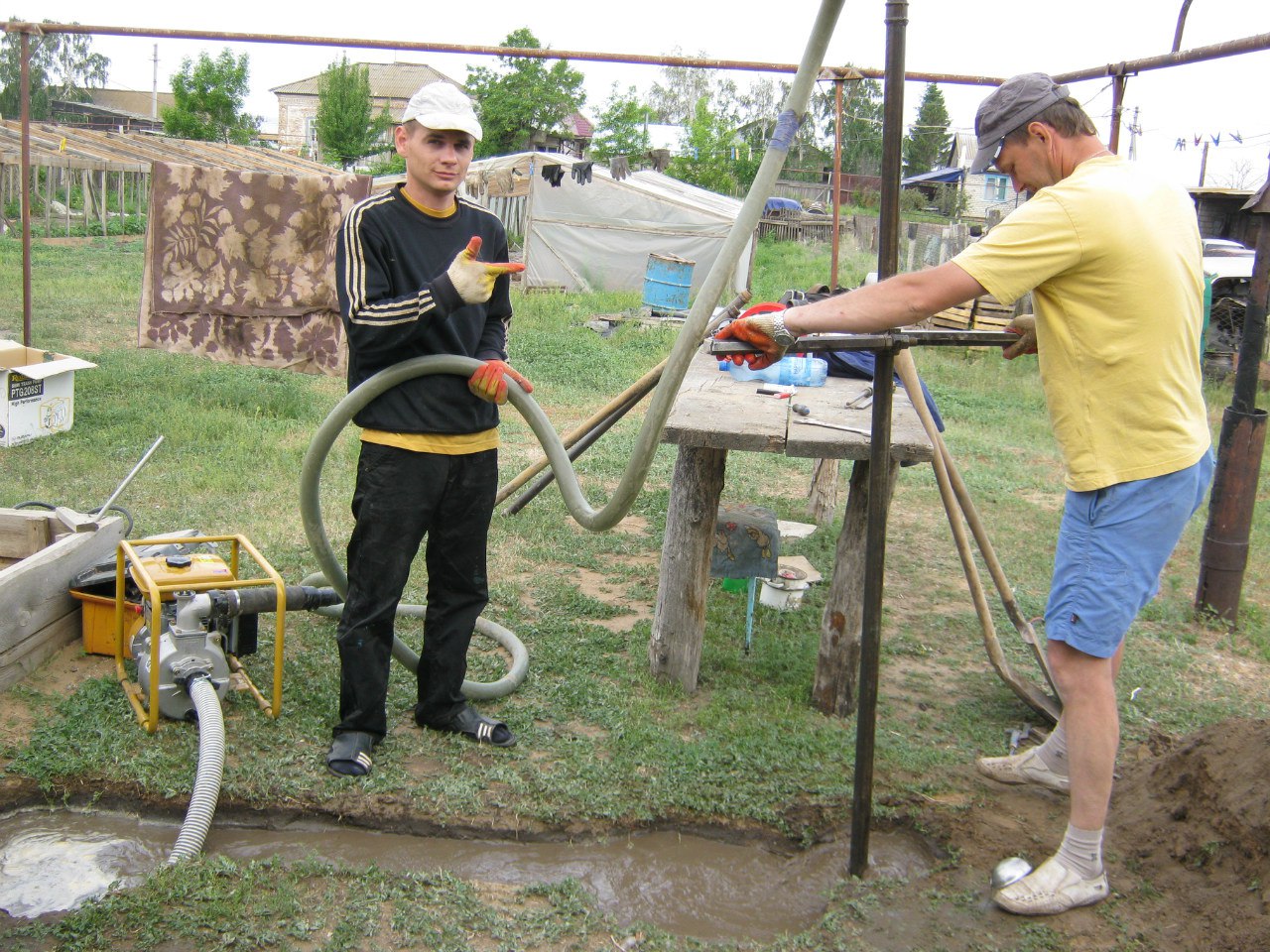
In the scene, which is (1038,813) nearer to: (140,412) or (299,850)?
(299,850)

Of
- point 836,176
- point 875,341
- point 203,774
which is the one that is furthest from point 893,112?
point 836,176

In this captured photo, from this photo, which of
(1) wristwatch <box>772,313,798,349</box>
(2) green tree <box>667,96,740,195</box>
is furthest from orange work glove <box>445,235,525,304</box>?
(2) green tree <box>667,96,740,195</box>

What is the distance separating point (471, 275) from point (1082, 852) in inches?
86.4

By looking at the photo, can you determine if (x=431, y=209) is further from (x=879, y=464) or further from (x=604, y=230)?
(x=604, y=230)

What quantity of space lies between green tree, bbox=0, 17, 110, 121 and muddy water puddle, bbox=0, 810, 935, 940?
53592 millimetres

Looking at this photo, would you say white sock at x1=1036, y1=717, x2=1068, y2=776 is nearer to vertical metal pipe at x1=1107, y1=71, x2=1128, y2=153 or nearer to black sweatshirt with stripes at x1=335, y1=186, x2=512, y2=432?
black sweatshirt with stripes at x1=335, y1=186, x2=512, y2=432

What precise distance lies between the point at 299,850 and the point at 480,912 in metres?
0.62

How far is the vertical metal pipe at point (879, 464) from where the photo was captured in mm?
2613

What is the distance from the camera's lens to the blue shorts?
262cm

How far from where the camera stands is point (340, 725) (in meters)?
3.29

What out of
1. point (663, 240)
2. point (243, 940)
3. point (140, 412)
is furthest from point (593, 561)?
point (663, 240)

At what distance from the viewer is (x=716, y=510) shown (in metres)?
3.81

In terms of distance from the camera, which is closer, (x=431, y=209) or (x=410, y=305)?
(x=410, y=305)

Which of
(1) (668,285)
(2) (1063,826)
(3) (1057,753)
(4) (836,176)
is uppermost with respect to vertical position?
(4) (836,176)
